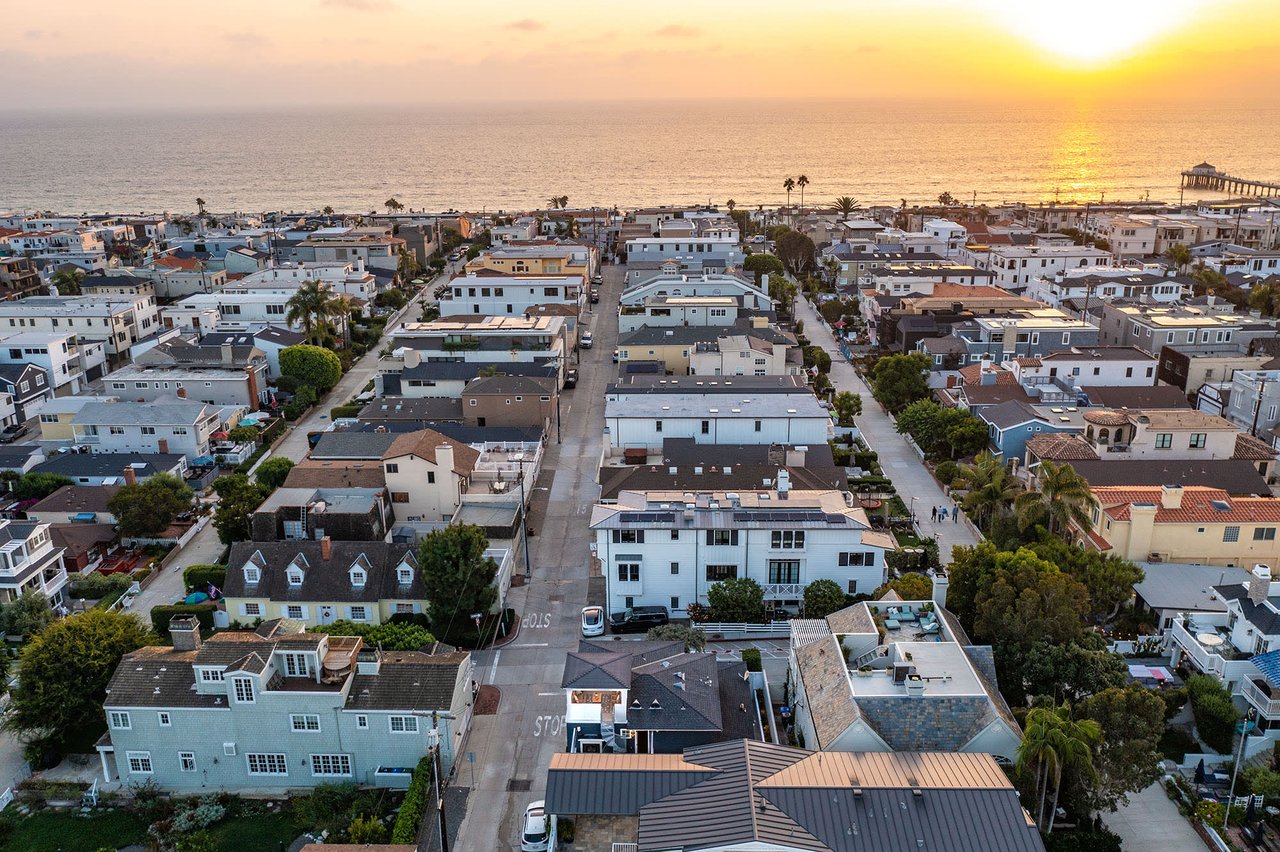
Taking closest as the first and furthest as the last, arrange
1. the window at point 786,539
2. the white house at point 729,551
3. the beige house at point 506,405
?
the white house at point 729,551
the window at point 786,539
the beige house at point 506,405

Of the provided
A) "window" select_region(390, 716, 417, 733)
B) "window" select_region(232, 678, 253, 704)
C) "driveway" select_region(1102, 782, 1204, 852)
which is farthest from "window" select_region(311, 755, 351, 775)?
"driveway" select_region(1102, 782, 1204, 852)

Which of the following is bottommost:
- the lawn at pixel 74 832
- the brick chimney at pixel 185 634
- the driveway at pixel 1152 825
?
the lawn at pixel 74 832

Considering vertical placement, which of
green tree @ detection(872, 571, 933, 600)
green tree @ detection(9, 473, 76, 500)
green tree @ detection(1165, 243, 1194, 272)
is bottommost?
green tree @ detection(9, 473, 76, 500)

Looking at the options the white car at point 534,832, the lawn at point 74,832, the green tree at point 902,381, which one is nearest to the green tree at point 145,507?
the lawn at point 74,832

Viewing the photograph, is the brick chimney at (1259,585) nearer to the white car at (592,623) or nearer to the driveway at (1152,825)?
the driveway at (1152,825)

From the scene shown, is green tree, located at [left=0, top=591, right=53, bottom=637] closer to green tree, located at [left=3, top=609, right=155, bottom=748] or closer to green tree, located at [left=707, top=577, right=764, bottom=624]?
green tree, located at [left=3, top=609, right=155, bottom=748]

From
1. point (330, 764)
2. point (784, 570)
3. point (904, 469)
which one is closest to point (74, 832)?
point (330, 764)

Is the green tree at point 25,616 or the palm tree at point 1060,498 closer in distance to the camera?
the green tree at point 25,616

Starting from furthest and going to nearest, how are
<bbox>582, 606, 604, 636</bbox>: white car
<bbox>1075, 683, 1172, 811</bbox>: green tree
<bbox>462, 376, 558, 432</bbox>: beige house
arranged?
<bbox>462, 376, 558, 432</bbox>: beige house, <bbox>582, 606, 604, 636</bbox>: white car, <bbox>1075, 683, 1172, 811</bbox>: green tree

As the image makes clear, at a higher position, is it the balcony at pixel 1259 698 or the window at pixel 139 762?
the balcony at pixel 1259 698
